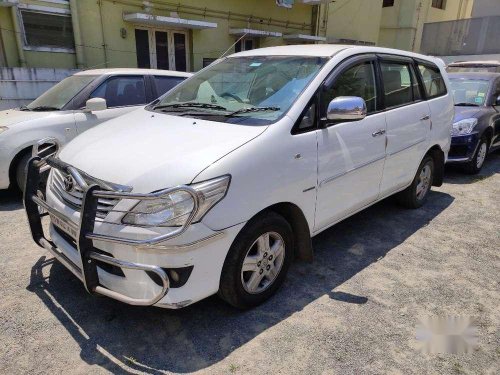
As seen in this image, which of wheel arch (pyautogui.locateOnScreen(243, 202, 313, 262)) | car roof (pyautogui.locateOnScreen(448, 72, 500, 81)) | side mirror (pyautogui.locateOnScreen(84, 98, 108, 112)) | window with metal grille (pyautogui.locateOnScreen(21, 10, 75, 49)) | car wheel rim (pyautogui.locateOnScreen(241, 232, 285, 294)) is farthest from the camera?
window with metal grille (pyautogui.locateOnScreen(21, 10, 75, 49))

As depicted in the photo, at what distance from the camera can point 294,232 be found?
3064 mm

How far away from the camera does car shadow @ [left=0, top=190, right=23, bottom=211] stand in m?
4.81

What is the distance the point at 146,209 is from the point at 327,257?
1.99 m

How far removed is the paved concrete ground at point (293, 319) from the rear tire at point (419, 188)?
0.81 meters

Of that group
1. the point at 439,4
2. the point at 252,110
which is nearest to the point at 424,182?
the point at 252,110

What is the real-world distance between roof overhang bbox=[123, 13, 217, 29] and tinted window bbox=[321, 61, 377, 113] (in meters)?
8.17

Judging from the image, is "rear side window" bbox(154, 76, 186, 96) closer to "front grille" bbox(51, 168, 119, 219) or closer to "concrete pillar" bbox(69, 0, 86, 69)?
"front grille" bbox(51, 168, 119, 219)

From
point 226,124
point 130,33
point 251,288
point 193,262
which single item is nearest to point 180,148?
point 226,124

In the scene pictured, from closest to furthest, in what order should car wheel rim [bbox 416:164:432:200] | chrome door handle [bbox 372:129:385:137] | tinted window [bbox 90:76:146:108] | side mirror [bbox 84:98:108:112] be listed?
chrome door handle [bbox 372:129:385:137] → car wheel rim [bbox 416:164:432:200] → side mirror [bbox 84:98:108:112] → tinted window [bbox 90:76:146:108]

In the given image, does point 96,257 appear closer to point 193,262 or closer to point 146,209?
point 146,209

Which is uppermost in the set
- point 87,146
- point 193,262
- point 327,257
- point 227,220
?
point 87,146

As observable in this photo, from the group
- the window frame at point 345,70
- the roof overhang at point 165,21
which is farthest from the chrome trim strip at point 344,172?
the roof overhang at point 165,21

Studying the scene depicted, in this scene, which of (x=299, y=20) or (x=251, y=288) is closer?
(x=251, y=288)

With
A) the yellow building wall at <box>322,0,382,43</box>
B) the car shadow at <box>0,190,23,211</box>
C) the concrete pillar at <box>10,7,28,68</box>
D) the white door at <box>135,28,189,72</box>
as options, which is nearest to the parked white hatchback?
the car shadow at <box>0,190,23,211</box>
